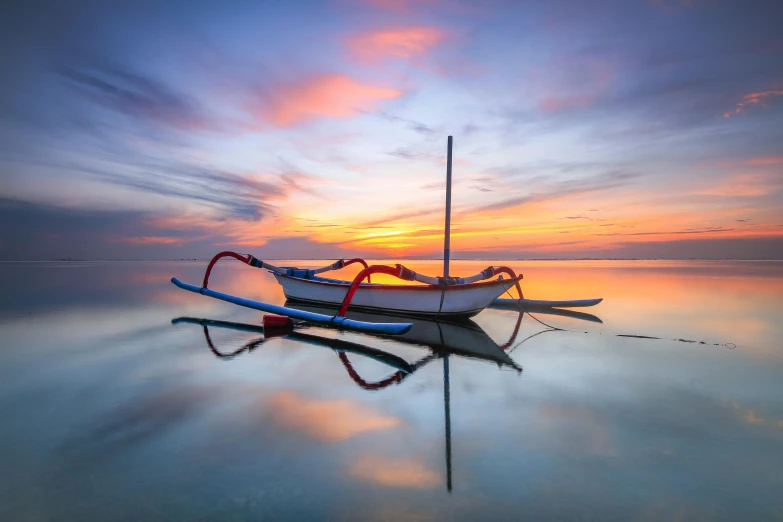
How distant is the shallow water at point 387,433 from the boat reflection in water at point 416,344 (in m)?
0.16

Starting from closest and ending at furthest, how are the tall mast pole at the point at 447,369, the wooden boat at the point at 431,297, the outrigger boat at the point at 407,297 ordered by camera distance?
the tall mast pole at the point at 447,369, the outrigger boat at the point at 407,297, the wooden boat at the point at 431,297

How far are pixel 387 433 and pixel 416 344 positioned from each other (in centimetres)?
527

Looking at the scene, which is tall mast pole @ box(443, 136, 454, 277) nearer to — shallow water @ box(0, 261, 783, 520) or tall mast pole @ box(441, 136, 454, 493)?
tall mast pole @ box(441, 136, 454, 493)

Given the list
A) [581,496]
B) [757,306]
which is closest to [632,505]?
[581,496]

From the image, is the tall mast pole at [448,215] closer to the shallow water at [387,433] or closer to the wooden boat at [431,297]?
the wooden boat at [431,297]

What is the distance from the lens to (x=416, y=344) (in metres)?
9.98

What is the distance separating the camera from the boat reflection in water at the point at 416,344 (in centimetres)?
735

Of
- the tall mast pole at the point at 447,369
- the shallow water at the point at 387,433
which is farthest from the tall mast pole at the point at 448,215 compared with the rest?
the shallow water at the point at 387,433

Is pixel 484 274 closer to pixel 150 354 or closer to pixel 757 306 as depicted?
pixel 150 354

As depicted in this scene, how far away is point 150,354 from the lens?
877cm

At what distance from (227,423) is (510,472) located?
3.52 m

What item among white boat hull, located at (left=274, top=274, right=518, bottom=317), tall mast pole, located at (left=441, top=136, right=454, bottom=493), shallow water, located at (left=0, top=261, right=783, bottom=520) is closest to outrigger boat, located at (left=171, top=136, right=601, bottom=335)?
white boat hull, located at (left=274, top=274, right=518, bottom=317)

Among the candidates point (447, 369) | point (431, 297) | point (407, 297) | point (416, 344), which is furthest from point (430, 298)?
point (447, 369)

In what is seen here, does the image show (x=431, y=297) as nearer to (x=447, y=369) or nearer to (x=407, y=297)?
(x=407, y=297)
